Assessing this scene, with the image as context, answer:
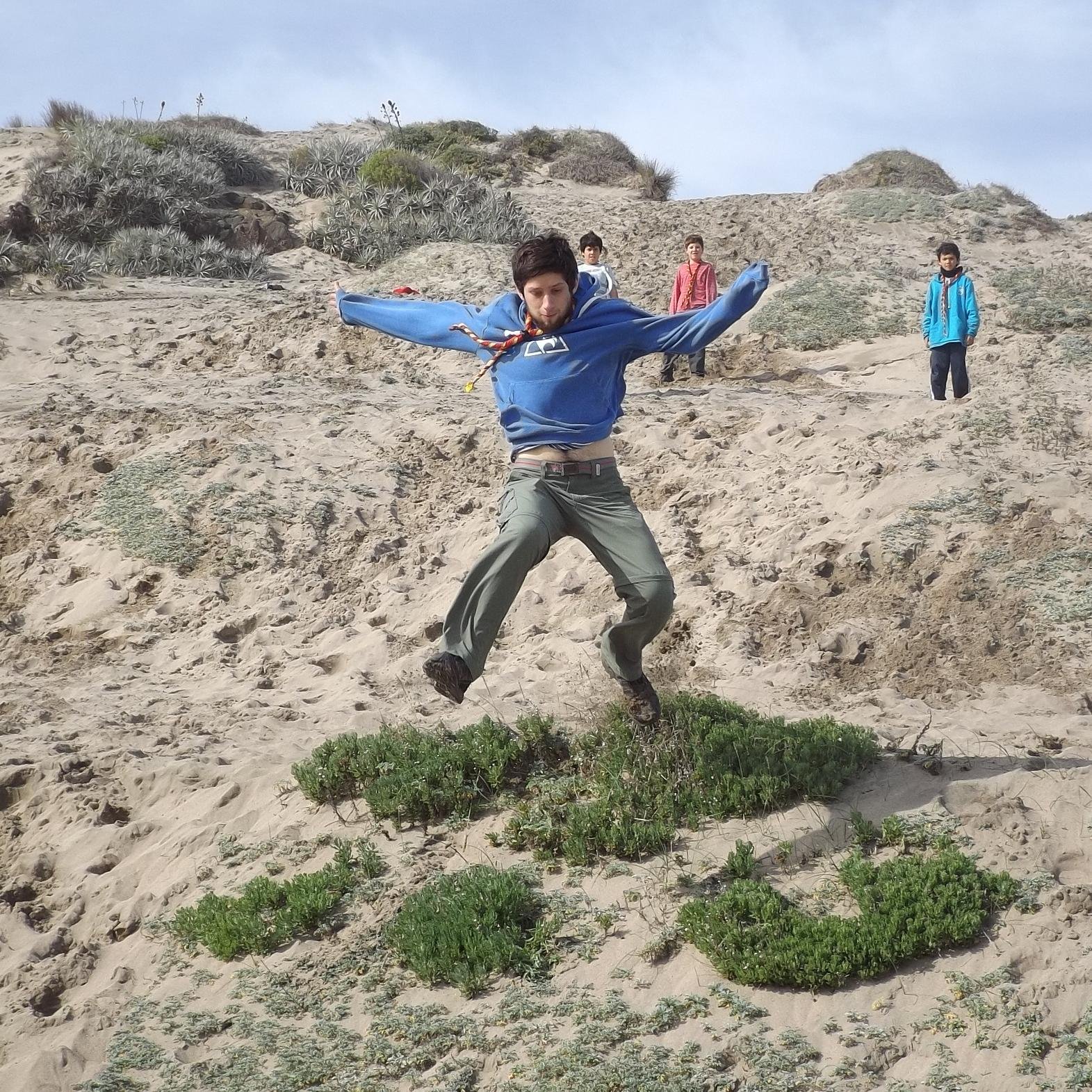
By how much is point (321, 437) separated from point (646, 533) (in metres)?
5.76

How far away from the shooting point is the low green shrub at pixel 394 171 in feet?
64.3

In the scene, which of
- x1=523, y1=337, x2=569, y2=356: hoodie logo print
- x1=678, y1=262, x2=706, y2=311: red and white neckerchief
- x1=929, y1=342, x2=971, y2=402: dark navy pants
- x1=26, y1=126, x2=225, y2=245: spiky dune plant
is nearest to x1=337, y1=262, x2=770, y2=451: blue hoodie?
x1=523, y1=337, x2=569, y2=356: hoodie logo print

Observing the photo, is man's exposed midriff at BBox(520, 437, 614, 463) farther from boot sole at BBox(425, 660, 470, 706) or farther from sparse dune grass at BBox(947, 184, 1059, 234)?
sparse dune grass at BBox(947, 184, 1059, 234)

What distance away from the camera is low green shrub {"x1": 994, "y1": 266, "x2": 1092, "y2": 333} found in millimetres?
13664

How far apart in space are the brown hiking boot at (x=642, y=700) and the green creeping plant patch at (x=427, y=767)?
0.54m

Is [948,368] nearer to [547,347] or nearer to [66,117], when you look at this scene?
[547,347]

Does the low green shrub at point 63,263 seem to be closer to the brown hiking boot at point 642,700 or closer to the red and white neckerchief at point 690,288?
the red and white neckerchief at point 690,288

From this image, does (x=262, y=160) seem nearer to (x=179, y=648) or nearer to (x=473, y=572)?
(x=179, y=648)

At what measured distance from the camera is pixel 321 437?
33.1 feet

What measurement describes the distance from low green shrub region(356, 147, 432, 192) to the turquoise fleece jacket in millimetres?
11379

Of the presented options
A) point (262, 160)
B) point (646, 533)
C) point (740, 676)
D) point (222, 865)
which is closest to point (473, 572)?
point (646, 533)

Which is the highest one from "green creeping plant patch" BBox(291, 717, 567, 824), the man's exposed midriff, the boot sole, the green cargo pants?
the man's exposed midriff

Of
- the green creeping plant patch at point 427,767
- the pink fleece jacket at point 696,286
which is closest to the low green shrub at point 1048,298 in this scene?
the pink fleece jacket at point 696,286

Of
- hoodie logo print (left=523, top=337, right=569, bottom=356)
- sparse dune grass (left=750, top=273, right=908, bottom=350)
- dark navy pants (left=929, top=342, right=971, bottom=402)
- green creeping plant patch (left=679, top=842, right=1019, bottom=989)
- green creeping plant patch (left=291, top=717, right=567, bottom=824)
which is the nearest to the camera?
green creeping plant patch (left=679, top=842, right=1019, bottom=989)
